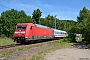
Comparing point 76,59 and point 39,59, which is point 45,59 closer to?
point 39,59

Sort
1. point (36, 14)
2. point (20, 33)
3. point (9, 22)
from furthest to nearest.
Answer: point (36, 14) → point (9, 22) → point (20, 33)

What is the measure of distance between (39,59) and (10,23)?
54703mm

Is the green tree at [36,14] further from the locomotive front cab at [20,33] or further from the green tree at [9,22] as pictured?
the locomotive front cab at [20,33]

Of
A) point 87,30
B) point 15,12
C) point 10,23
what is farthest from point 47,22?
point 87,30

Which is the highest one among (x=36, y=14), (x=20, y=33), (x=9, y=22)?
(x=36, y=14)

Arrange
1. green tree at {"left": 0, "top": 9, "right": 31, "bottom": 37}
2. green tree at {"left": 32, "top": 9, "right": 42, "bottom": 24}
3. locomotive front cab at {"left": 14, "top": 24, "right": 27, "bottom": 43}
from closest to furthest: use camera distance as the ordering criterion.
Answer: locomotive front cab at {"left": 14, "top": 24, "right": 27, "bottom": 43} → green tree at {"left": 0, "top": 9, "right": 31, "bottom": 37} → green tree at {"left": 32, "top": 9, "right": 42, "bottom": 24}

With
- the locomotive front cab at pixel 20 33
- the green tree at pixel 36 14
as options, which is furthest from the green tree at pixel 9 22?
the locomotive front cab at pixel 20 33

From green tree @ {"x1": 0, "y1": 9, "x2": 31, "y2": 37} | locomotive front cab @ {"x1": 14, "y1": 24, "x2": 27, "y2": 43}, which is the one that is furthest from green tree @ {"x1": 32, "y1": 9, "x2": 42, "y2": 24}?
locomotive front cab @ {"x1": 14, "y1": 24, "x2": 27, "y2": 43}

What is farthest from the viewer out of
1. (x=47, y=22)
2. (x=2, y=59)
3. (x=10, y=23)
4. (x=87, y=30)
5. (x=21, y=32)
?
(x=47, y=22)

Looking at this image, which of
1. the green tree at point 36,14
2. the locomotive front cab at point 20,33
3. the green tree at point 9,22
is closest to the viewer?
the locomotive front cab at point 20,33

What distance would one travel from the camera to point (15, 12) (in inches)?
2990

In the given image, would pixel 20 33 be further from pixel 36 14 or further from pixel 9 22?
pixel 36 14

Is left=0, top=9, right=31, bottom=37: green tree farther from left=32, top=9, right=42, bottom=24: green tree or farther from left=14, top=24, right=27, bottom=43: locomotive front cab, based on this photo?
left=14, top=24, right=27, bottom=43: locomotive front cab

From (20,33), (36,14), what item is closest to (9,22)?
(36,14)
